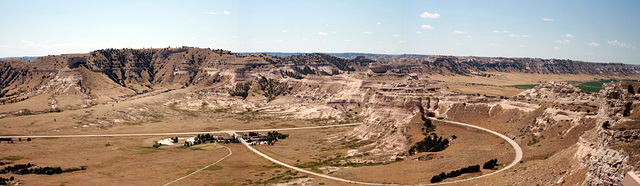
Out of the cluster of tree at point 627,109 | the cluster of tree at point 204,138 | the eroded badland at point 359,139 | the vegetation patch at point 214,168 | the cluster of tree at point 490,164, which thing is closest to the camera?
the eroded badland at point 359,139

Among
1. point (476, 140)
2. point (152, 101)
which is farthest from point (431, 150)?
point (152, 101)

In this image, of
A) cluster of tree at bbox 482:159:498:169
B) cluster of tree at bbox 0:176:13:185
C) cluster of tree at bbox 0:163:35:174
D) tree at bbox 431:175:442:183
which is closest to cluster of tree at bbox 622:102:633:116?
cluster of tree at bbox 482:159:498:169

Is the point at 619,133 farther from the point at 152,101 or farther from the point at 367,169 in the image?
the point at 152,101

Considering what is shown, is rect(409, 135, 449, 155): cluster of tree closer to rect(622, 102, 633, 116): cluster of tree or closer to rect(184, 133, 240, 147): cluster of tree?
rect(622, 102, 633, 116): cluster of tree

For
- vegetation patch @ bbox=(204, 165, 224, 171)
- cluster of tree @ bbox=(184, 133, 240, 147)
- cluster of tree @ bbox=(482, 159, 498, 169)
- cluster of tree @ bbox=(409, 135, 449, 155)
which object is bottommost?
cluster of tree @ bbox=(184, 133, 240, 147)

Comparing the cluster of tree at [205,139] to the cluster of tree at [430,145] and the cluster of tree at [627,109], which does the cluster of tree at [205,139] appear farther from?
the cluster of tree at [627,109]

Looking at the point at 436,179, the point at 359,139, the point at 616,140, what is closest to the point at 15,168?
the point at 359,139

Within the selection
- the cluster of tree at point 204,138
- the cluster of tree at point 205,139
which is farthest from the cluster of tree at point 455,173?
the cluster of tree at point 204,138

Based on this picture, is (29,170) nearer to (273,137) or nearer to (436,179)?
(273,137)
